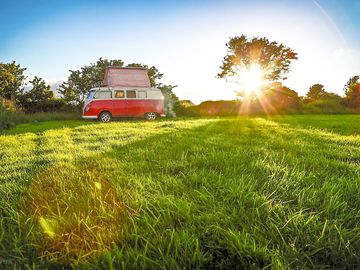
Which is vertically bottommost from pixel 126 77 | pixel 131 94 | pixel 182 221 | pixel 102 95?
pixel 182 221

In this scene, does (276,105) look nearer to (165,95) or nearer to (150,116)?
(165,95)

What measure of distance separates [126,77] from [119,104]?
4.97 metres

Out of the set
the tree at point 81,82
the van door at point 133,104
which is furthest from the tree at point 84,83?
the van door at point 133,104

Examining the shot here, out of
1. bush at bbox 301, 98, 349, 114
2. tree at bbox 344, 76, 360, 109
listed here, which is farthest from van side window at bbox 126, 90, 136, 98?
tree at bbox 344, 76, 360, 109

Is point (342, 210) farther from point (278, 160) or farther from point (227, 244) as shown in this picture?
point (278, 160)

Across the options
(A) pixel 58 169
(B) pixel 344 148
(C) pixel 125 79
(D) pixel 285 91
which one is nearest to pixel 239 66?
(D) pixel 285 91

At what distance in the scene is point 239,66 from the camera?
35.2 meters

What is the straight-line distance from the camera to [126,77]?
2025 cm

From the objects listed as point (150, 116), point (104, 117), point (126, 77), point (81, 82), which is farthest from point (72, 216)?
point (81, 82)

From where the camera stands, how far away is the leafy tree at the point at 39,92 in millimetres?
23594

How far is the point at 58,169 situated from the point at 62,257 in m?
1.92

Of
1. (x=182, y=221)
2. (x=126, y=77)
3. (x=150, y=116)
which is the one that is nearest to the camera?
(x=182, y=221)

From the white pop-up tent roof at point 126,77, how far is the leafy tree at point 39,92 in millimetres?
7248

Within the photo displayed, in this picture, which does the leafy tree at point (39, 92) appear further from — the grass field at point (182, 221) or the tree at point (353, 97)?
the tree at point (353, 97)
